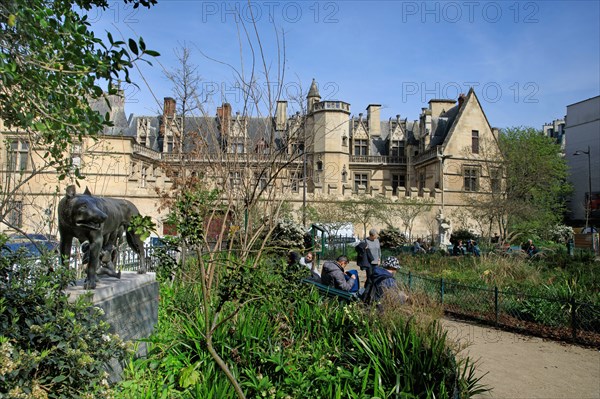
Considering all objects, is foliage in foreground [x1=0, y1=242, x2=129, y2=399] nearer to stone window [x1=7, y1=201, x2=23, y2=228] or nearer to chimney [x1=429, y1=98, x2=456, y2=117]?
stone window [x1=7, y1=201, x2=23, y2=228]

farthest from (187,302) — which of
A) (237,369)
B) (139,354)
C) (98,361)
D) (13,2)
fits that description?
(13,2)

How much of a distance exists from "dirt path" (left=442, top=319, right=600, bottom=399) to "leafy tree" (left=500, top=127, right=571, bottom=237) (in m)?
19.5

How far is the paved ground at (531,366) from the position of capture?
5.84 m

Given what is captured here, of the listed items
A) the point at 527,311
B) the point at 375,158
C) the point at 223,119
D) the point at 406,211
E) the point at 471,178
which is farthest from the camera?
the point at 375,158

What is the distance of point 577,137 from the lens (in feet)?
164

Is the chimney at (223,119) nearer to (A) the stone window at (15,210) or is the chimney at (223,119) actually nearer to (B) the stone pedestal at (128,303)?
(A) the stone window at (15,210)

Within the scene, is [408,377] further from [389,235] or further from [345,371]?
[389,235]

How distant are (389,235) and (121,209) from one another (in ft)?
80.9

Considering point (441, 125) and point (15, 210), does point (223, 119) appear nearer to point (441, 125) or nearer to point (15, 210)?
point (15, 210)

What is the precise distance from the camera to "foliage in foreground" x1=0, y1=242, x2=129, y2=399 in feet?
8.49

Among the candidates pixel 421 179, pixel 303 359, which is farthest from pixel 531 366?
pixel 421 179

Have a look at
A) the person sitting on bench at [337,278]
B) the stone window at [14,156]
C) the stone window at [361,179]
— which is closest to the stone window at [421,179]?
the stone window at [361,179]

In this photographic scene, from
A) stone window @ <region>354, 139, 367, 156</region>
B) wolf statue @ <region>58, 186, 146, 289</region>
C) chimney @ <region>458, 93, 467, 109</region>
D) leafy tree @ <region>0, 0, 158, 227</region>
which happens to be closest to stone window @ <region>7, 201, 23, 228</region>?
wolf statue @ <region>58, 186, 146, 289</region>

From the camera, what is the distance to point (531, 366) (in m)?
7.00
